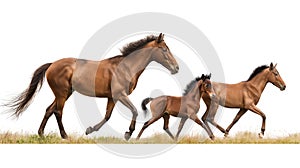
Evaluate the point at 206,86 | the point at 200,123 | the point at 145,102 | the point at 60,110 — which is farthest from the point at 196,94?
the point at 60,110

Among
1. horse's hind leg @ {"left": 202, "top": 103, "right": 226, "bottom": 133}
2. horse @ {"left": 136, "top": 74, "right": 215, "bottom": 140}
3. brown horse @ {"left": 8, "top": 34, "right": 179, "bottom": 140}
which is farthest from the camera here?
horse's hind leg @ {"left": 202, "top": 103, "right": 226, "bottom": 133}

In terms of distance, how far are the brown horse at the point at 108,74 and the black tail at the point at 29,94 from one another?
198 millimetres

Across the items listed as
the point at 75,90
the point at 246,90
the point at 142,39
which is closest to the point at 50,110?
the point at 75,90

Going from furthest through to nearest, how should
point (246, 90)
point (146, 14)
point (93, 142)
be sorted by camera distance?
1. point (246, 90)
2. point (146, 14)
3. point (93, 142)

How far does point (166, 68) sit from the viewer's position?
1064 centimetres

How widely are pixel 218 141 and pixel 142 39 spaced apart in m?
2.46

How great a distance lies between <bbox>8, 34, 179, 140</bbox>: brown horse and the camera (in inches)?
412

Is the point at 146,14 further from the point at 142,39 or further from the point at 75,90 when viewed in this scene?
the point at 75,90

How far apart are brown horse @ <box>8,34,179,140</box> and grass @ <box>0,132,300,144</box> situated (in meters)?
0.25

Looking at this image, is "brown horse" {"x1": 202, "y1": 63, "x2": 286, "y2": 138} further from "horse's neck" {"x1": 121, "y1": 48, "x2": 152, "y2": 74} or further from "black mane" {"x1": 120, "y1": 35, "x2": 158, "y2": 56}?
"black mane" {"x1": 120, "y1": 35, "x2": 158, "y2": 56}

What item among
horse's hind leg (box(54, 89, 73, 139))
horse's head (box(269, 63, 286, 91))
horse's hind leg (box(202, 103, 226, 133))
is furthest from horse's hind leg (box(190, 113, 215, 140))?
horse's hind leg (box(54, 89, 73, 139))

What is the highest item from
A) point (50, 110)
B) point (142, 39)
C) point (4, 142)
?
point (142, 39)

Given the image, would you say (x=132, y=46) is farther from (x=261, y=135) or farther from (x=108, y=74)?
(x=261, y=135)

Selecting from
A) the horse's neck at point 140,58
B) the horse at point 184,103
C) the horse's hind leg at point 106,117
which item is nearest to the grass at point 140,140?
the horse's hind leg at point 106,117
